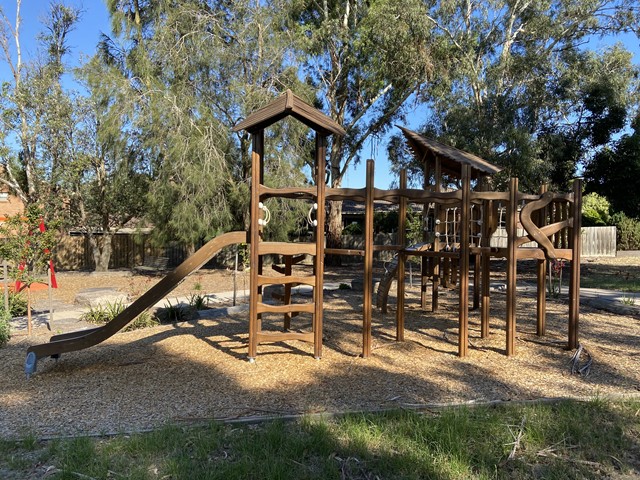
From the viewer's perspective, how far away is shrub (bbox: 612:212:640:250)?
2947cm

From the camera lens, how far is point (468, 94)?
1888cm

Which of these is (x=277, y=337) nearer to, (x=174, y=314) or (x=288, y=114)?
(x=288, y=114)

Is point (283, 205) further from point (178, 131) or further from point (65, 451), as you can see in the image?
point (65, 451)

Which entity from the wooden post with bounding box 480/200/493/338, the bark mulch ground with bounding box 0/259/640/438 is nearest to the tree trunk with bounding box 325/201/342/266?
the bark mulch ground with bounding box 0/259/640/438

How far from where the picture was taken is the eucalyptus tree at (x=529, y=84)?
54.5 feet

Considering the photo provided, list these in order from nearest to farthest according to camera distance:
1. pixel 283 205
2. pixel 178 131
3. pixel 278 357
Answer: pixel 278 357
pixel 178 131
pixel 283 205

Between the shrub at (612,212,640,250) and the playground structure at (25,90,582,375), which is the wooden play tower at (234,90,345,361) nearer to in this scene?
the playground structure at (25,90,582,375)

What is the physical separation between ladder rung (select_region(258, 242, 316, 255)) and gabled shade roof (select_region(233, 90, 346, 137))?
1.41 m

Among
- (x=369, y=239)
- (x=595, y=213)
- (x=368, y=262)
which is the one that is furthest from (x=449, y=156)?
(x=595, y=213)

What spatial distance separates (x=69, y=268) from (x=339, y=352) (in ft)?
67.5

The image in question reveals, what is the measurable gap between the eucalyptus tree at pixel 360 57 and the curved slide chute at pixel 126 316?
13.7 meters

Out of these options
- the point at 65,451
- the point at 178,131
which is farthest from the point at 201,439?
the point at 178,131

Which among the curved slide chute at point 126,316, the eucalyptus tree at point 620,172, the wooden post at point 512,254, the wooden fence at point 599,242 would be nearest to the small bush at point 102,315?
the curved slide chute at point 126,316

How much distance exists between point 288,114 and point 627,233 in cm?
3076
